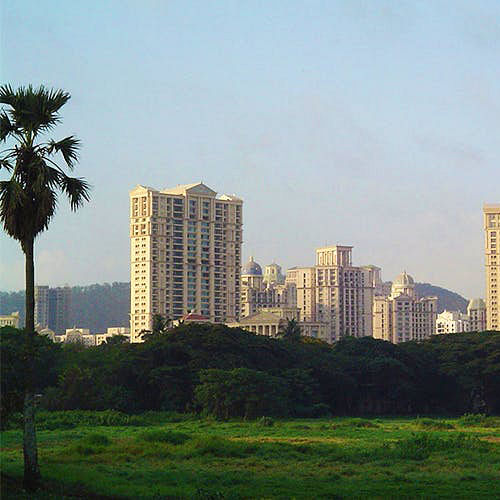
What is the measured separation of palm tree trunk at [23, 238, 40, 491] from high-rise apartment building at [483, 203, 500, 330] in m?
167

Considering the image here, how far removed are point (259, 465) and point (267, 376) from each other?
3308cm

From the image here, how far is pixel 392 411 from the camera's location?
3447 inches

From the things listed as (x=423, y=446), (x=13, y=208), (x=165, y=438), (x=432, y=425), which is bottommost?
(x=432, y=425)

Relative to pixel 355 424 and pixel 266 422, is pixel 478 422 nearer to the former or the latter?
pixel 355 424

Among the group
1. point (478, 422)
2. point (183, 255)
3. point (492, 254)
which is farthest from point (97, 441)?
point (492, 254)

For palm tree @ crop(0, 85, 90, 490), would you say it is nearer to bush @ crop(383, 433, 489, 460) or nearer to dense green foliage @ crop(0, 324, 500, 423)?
bush @ crop(383, 433, 489, 460)

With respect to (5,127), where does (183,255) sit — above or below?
above

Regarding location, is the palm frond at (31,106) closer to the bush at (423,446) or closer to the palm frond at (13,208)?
the palm frond at (13,208)

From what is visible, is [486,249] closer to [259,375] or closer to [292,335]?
[292,335]

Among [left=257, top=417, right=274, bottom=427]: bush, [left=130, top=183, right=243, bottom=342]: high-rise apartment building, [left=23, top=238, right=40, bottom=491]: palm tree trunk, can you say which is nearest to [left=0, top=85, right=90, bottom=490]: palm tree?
[left=23, top=238, right=40, bottom=491]: palm tree trunk

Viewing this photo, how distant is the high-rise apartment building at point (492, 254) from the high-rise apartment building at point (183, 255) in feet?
152

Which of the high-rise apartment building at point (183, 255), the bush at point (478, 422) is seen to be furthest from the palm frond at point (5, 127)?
the high-rise apartment building at point (183, 255)

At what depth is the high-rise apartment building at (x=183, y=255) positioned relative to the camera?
167375mm

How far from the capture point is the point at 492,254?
19238cm
